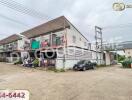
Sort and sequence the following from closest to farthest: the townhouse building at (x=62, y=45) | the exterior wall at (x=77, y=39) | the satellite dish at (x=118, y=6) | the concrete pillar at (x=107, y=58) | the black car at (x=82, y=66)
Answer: the satellite dish at (x=118, y=6)
the black car at (x=82, y=66)
the townhouse building at (x=62, y=45)
the exterior wall at (x=77, y=39)
the concrete pillar at (x=107, y=58)

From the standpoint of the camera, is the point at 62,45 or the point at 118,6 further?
the point at 62,45

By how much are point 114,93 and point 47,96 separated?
3859 mm

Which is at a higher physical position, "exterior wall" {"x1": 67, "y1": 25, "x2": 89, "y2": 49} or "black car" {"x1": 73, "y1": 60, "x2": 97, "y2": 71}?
"exterior wall" {"x1": 67, "y1": 25, "x2": 89, "y2": 49}

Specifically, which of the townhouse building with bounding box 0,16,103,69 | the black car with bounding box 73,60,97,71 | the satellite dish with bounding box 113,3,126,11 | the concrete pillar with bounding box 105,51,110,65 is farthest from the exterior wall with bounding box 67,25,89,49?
the satellite dish with bounding box 113,3,126,11

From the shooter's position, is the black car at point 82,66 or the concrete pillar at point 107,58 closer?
the black car at point 82,66

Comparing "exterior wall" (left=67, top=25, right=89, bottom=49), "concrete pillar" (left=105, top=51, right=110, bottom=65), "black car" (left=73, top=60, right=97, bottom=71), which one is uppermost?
"exterior wall" (left=67, top=25, right=89, bottom=49)

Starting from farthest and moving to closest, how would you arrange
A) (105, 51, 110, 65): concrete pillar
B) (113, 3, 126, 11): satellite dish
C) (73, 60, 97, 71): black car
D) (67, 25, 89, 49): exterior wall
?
(105, 51, 110, 65): concrete pillar, (67, 25, 89, 49): exterior wall, (73, 60, 97, 71): black car, (113, 3, 126, 11): satellite dish

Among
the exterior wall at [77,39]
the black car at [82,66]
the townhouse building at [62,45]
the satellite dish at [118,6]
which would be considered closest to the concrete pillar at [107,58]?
the townhouse building at [62,45]

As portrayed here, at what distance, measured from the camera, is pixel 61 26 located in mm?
30250

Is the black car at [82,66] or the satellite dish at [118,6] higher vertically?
the satellite dish at [118,6]

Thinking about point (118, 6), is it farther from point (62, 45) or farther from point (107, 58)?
point (107, 58)

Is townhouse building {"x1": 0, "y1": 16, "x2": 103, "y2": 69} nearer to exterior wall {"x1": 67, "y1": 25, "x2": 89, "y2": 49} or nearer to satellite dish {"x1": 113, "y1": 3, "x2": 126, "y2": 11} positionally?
exterior wall {"x1": 67, "y1": 25, "x2": 89, "y2": 49}

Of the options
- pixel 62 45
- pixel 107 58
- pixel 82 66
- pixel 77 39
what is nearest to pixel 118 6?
pixel 82 66

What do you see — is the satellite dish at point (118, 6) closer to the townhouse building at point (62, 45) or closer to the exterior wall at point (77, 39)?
the townhouse building at point (62, 45)
